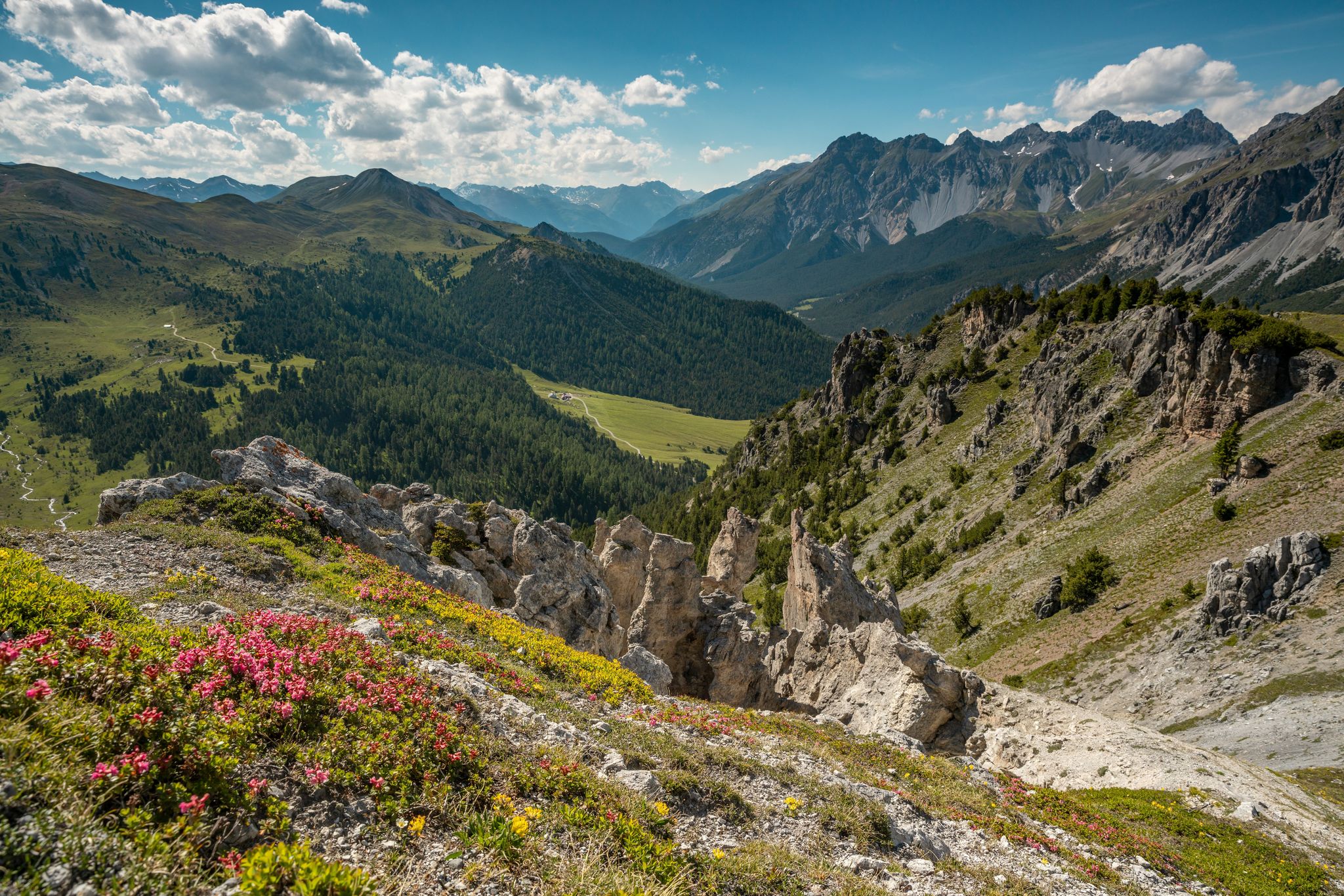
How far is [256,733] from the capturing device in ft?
32.7

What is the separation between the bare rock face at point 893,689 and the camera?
2958cm

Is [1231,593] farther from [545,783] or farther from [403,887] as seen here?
[403,887]

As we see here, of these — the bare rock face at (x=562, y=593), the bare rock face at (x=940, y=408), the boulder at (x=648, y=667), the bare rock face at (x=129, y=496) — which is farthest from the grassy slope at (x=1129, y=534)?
the bare rock face at (x=129, y=496)

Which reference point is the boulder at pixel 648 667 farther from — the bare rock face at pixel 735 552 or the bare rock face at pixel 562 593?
the bare rock face at pixel 735 552

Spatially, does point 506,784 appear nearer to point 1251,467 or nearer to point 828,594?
point 828,594

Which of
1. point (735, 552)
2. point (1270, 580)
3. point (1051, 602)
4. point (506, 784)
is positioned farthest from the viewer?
point (735, 552)

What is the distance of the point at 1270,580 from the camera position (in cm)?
3981

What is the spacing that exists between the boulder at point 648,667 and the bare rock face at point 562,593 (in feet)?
19.8

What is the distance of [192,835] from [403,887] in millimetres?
2695

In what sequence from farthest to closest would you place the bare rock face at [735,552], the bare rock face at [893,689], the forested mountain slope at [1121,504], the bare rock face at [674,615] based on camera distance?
the bare rock face at [735,552]
the bare rock face at [674,615]
the forested mountain slope at [1121,504]
the bare rock face at [893,689]

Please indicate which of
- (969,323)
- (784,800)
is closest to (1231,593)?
(784,800)

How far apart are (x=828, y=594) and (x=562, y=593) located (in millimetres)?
26294

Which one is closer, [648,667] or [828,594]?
[648,667]

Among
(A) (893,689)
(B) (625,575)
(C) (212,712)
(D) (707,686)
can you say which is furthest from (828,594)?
(C) (212,712)
